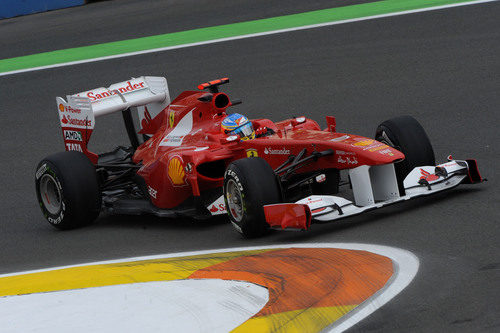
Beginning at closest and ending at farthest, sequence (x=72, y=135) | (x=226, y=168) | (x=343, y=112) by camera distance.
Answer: (x=226, y=168)
(x=72, y=135)
(x=343, y=112)

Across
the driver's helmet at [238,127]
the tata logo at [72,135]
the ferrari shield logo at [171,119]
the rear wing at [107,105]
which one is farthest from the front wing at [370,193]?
the tata logo at [72,135]

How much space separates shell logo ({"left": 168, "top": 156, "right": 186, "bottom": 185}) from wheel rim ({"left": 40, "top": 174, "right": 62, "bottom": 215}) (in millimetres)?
1439

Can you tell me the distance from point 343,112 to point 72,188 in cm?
505

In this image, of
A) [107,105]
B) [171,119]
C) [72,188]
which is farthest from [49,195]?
[171,119]

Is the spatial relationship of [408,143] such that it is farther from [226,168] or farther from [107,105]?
[107,105]

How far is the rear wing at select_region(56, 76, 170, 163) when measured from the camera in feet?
32.9

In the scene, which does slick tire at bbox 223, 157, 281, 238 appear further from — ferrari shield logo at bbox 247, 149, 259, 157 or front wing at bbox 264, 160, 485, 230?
ferrari shield logo at bbox 247, 149, 259, 157

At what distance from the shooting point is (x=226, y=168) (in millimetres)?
8727

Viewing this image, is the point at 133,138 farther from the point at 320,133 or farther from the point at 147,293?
the point at 147,293

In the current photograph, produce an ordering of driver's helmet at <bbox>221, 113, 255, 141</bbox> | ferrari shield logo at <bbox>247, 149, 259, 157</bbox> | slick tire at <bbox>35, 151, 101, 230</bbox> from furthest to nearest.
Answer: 1. slick tire at <bbox>35, 151, 101, 230</bbox>
2. driver's helmet at <bbox>221, 113, 255, 141</bbox>
3. ferrari shield logo at <bbox>247, 149, 259, 157</bbox>

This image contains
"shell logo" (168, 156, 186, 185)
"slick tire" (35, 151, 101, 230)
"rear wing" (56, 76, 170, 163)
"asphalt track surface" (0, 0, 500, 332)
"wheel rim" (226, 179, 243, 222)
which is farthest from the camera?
"rear wing" (56, 76, 170, 163)

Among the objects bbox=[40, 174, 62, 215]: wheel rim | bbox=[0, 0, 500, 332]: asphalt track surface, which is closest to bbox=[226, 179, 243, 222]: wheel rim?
bbox=[0, 0, 500, 332]: asphalt track surface

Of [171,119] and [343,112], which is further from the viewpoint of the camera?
[343,112]

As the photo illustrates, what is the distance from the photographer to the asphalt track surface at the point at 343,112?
6.44m
